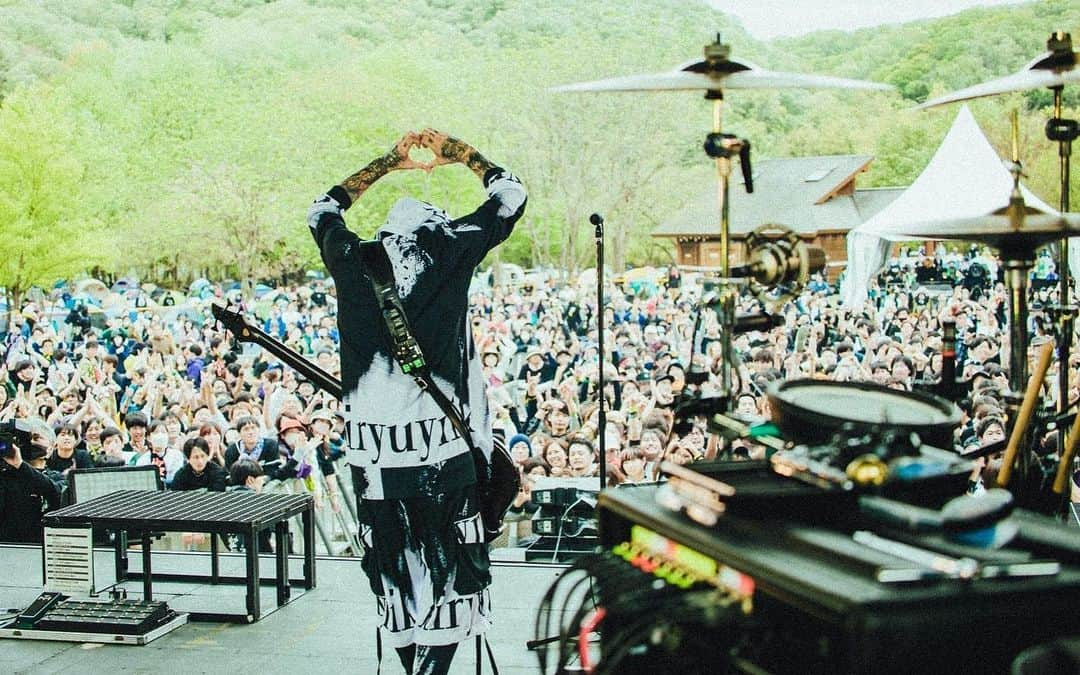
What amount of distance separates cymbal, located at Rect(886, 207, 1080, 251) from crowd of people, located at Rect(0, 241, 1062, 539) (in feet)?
1.29

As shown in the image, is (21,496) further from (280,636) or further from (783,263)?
(783,263)

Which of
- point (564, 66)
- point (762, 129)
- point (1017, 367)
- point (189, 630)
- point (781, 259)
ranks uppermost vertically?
point (564, 66)

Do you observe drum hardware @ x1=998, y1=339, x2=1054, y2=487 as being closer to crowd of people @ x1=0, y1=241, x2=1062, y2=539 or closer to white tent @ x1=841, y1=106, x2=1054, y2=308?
crowd of people @ x1=0, y1=241, x2=1062, y2=539

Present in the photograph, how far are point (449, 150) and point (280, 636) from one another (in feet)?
6.09

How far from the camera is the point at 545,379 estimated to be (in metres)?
9.65

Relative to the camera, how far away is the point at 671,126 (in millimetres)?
21266

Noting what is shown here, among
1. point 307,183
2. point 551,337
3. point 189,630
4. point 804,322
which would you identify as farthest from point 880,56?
point 307,183

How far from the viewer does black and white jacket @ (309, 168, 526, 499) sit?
296 cm

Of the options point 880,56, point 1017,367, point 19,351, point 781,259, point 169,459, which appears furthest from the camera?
point 880,56

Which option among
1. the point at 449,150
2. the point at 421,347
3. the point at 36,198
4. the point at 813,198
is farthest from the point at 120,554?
the point at 36,198

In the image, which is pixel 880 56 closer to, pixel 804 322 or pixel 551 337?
pixel 804 322

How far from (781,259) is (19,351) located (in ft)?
36.7

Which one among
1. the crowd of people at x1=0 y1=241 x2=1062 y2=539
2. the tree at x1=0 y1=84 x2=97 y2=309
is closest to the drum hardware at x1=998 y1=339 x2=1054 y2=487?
the crowd of people at x1=0 y1=241 x2=1062 y2=539

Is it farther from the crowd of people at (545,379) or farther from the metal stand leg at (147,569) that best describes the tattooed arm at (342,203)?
the metal stand leg at (147,569)
